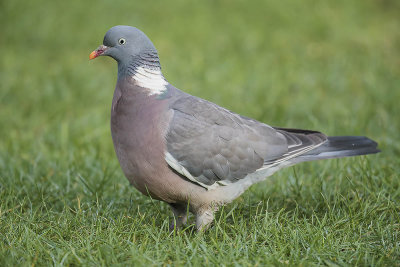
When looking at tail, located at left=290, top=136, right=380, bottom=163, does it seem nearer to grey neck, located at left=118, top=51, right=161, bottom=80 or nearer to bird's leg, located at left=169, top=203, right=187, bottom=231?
bird's leg, located at left=169, top=203, right=187, bottom=231

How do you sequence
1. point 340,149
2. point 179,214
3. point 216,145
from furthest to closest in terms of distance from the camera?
point 340,149
point 179,214
point 216,145

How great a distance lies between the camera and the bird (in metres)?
3.16

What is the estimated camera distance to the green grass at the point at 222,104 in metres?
2.99

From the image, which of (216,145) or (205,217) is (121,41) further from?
(205,217)

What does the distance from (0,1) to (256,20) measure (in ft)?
13.2

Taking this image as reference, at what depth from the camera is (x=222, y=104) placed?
5.89 metres

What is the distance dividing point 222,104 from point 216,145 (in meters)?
2.61

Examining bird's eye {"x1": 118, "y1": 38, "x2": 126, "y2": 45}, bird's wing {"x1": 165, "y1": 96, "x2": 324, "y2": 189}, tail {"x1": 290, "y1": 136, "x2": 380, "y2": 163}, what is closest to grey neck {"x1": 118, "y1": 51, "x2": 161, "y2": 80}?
bird's eye {"x1": 118, "y1": 38, "x2": 126, "y2": 45}

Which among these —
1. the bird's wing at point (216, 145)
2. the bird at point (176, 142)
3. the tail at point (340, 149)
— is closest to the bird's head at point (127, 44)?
the bird at point (176, 142)

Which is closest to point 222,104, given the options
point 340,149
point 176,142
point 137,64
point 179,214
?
point 340,149

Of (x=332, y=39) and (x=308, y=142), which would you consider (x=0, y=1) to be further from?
(x=308, y=142)

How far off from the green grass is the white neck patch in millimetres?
862

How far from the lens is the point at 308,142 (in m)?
3.69

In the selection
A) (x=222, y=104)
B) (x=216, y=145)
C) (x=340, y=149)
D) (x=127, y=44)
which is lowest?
(x=222, y=104)
